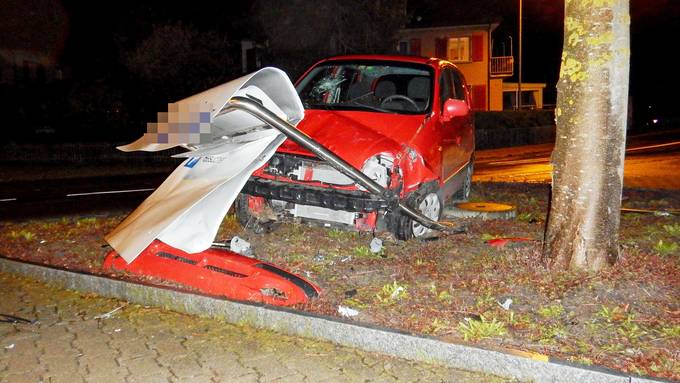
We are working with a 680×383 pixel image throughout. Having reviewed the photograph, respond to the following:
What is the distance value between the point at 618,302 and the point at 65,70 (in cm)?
3291

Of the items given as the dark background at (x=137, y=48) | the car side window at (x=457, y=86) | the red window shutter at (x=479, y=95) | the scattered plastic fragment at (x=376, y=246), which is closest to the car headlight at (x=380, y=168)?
the scattered plastic fragment at (x=376, y=246)

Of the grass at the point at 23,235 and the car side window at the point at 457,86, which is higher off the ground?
the car side window at the point at 457,86

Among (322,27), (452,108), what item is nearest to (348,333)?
(452,108)

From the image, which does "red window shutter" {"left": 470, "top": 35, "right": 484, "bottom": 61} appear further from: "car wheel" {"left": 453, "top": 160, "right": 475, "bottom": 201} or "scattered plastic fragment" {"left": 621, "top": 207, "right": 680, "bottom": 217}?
"scattered plastic fragment" {"left": 621, "top": 207, "right": 680, "bottom": 217}

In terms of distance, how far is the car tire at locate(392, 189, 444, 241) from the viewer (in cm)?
711

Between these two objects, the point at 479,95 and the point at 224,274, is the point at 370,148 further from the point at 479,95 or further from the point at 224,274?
the point at 479,95

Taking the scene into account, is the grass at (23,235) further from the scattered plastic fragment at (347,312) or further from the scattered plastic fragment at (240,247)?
the scattered plastic fragment at (347,312)

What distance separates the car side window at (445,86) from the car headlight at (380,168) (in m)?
1.72

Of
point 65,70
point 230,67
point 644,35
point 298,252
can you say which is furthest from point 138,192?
point 644,35

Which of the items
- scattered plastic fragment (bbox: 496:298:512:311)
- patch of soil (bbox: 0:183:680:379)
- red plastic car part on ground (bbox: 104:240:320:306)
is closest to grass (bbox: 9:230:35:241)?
patch of soil (bbox: 0:183:680:379)

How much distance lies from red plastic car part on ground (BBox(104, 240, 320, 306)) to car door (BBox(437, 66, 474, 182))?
125 inches

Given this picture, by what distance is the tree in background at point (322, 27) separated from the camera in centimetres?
2383

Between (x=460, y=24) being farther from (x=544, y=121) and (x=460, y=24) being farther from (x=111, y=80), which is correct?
(x=111, y=80)

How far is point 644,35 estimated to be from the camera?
54.2 metres
